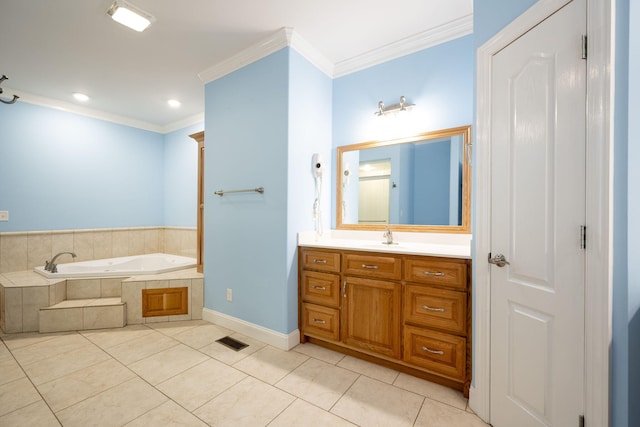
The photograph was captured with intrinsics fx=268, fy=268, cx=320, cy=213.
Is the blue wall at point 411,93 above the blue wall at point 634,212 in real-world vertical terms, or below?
above

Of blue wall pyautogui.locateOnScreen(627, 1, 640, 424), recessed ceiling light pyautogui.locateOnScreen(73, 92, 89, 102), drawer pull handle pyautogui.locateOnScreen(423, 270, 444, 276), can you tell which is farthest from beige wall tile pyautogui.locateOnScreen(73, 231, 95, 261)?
blue wall pyautogui.locateOnScreen(627, 1, 640, 424)

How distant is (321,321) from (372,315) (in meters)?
0.48

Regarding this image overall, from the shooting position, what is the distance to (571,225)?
1082mm

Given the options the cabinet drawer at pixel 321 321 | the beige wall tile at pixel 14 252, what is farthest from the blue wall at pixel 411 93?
the beige wall tile at pixel 14 252

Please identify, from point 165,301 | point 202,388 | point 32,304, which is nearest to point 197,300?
point 165,301

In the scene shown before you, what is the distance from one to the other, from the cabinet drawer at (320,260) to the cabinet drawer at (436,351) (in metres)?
0.68

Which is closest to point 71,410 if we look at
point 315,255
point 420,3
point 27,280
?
point 315,255

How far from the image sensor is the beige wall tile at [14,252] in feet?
10.1

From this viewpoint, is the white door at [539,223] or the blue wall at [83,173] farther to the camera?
the blue wall at [83,173]

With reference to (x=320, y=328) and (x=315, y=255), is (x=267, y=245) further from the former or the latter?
(x=320, y=328)

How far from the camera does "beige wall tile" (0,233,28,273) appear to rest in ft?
10.1

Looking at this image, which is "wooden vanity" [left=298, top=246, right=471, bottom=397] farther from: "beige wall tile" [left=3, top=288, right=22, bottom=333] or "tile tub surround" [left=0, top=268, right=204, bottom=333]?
"beige wall tile" [left=3, top=288, right=22, bottom=333]

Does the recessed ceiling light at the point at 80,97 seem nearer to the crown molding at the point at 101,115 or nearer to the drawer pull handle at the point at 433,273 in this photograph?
the crown molding at the point at 101,115

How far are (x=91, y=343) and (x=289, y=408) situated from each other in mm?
1959
